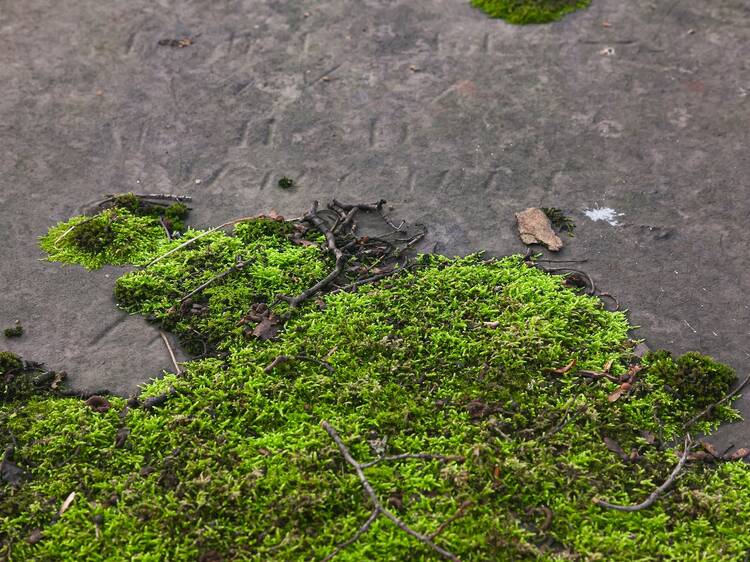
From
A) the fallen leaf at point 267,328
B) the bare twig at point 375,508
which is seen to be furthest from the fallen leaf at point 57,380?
the bare twig at point 375,508

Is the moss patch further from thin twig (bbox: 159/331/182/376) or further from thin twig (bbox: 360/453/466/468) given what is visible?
thin twig (bbox: 360/453/466/468)

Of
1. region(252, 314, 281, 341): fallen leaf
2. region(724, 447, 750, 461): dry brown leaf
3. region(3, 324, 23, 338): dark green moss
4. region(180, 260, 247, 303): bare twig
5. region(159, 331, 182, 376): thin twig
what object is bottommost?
region(724, 447, 750, 461): dry brown leaf

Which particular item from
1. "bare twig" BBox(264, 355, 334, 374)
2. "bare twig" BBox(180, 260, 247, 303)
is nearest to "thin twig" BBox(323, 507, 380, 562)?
"bare twig" BBox(264, 355, 334, 374)

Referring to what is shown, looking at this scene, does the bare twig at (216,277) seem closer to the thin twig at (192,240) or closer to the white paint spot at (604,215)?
the thin twig at (192,240)

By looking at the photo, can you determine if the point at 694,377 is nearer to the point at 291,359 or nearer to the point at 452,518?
the point at 452,518

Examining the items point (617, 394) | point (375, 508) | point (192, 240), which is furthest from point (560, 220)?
point (375, 508)

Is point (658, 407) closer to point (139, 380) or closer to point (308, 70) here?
point (139, 380)

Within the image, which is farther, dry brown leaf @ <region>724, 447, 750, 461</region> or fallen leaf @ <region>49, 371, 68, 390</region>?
fallen leaf @ <region>49, 371, 68, 390</region>
